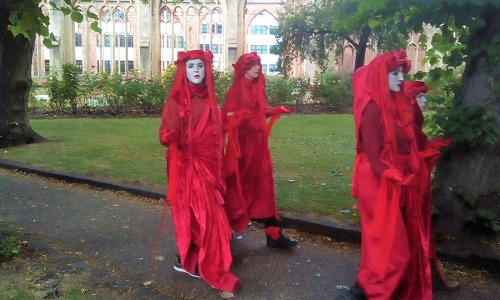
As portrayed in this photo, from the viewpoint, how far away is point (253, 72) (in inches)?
201

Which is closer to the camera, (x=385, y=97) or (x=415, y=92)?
(x=385, y=97)

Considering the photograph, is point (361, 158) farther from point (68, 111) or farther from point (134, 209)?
point (68, 111)

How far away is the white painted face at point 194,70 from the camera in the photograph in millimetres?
4488

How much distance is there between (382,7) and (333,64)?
1836 cm

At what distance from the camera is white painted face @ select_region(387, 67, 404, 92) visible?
3559mm

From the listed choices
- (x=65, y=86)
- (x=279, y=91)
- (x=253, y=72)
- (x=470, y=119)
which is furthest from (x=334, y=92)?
(x=253, y=72)

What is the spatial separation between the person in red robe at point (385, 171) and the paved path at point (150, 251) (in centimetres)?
85

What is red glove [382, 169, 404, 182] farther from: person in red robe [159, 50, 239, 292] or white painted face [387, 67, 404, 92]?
person in red robe [159, 50, 239, 292]

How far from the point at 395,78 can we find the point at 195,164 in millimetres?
1860

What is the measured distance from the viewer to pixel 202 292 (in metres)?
4.25

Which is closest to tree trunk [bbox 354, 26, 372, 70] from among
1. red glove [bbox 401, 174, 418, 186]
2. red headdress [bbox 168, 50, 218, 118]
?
red headdress [bbox 168, 50, 218, 118]

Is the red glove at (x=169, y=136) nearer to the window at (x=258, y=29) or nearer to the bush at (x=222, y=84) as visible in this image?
the bush at (x=222, y=84)

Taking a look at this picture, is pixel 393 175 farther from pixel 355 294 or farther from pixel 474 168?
pixel 474 168

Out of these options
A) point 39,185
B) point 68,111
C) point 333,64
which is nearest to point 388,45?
point 333,64
